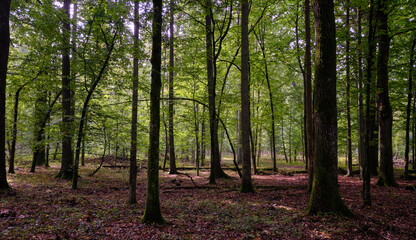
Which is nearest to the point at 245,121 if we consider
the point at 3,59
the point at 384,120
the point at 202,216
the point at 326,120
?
the point at 326,120

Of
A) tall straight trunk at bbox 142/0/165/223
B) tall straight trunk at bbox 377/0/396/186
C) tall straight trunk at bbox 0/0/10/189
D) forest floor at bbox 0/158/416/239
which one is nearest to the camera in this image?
forest floor at bbox 0/158/416/239

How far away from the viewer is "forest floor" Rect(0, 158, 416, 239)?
505 centimetres

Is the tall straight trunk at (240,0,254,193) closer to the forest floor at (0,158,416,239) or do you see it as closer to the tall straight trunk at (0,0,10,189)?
the forest floor at (0,158,416,239)

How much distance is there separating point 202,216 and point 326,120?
485 centimetres

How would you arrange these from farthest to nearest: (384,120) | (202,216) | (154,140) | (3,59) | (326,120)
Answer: (384,120), (3,59), (202,216), (326,120), (154,140)

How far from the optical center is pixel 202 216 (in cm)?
669

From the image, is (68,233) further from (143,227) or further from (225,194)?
(225,194)

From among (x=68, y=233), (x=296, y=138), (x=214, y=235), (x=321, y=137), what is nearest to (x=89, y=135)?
(x=68, y=233)

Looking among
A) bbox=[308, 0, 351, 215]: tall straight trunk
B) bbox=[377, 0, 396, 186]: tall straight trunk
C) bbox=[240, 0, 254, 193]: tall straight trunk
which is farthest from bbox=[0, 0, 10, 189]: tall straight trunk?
bbox=[377, 0, 396, 186]: tall straight trunk

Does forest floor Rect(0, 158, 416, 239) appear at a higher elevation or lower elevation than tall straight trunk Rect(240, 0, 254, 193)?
lower

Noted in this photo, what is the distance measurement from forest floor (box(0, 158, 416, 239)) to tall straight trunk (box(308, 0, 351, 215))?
1.68 ft

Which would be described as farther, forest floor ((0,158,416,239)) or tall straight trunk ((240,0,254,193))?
tall straight trunk ((240,0,254,193))

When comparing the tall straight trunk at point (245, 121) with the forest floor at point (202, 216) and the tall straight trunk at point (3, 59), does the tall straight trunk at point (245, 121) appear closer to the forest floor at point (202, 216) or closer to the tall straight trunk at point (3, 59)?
the forest floor at point (202, 216)

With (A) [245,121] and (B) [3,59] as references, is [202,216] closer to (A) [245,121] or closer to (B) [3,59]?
(A) [245,121]
